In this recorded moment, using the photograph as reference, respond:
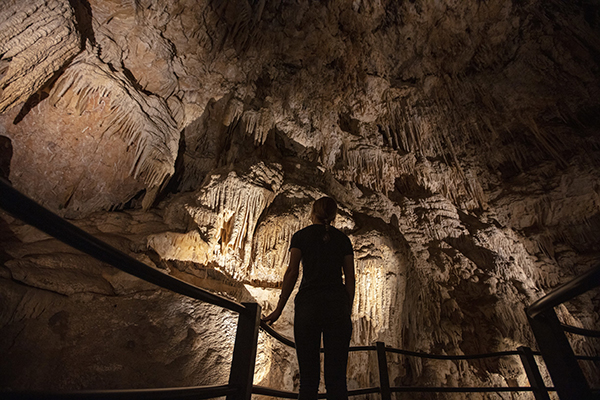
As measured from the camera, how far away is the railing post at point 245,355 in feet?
3.31

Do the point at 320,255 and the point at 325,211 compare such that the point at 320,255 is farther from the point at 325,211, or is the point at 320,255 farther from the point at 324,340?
the point at 324,340

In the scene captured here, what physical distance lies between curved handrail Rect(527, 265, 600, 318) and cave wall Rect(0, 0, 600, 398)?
2983mm

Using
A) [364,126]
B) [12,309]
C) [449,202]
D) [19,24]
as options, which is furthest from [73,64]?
[449,202]

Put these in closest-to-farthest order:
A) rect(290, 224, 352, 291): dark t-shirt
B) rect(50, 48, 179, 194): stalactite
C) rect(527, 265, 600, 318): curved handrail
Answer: rect(527, 265, 600, 318): curved handrail
rect(290, 224, 352, 291): dark t-shirt
rect(50, 48, 179, 194): stalactite

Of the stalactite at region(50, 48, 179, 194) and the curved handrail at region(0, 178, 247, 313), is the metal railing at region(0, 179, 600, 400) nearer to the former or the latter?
the curved handrail at region(0, 178, 247, 313)

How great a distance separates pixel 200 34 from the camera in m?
5.71

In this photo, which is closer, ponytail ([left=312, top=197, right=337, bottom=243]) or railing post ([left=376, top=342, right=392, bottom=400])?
ponytail ([left=312, top=197, right=337, bottom=243])

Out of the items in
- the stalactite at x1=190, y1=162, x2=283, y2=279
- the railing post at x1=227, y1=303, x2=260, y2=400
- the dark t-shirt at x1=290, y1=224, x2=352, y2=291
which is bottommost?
the railing post at x1=227, y1=303, x2=260, y2=400

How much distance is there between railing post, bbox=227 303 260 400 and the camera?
1009mm

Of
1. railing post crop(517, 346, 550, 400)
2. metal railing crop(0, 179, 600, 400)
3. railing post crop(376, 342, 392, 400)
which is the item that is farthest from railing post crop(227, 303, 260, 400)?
railing post crop(517, 346, 550, 400)

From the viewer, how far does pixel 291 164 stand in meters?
7.66

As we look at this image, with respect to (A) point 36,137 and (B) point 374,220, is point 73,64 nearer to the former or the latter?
(A) point 36,137

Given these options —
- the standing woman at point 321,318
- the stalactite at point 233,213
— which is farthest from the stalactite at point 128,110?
the standing woman at point 321,318

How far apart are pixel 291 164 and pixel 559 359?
6.93 m
